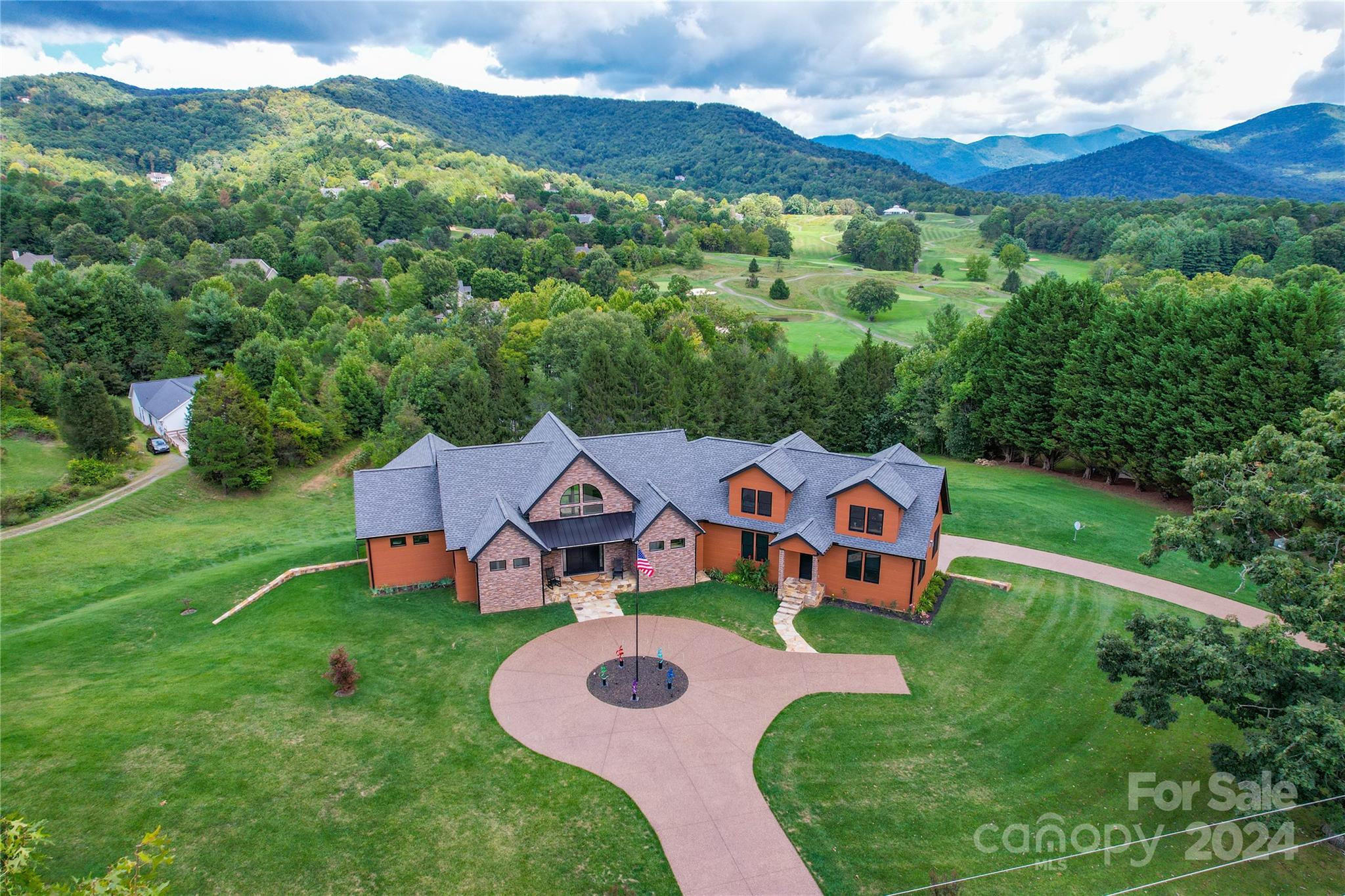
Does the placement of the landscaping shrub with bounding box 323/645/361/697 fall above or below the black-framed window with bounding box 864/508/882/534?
below

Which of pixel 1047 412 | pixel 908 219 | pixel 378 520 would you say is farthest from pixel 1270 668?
pixel 908 219

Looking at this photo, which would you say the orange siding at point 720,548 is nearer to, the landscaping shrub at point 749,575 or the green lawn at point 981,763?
the landscaping shrub at point 749,575

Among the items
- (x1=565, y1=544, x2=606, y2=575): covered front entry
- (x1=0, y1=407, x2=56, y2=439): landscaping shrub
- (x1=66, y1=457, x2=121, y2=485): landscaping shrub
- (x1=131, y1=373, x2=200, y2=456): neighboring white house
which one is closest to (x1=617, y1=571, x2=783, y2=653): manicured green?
(x1=565, y1=544, x2=606, y2=575): covered front entry

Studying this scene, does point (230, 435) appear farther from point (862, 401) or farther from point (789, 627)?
point (862, 401)

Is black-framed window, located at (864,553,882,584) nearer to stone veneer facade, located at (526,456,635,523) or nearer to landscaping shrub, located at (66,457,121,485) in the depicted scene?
stone veneer facade, located at (526,456,635,523)

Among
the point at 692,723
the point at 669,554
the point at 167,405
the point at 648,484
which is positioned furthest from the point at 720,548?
the point at 167,405

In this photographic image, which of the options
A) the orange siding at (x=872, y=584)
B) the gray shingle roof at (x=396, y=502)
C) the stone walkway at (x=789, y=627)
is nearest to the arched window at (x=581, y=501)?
the gray shingle roof at (x=396, y=502)
